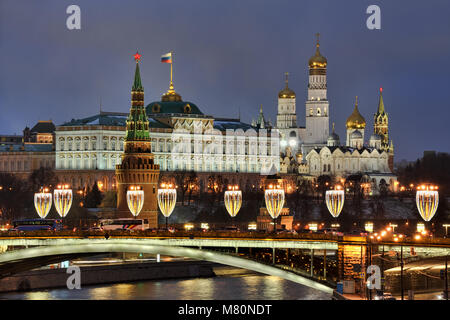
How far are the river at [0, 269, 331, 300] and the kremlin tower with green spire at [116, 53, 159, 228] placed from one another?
23.8 meters

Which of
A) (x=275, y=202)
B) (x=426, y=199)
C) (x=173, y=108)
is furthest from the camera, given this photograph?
(x=173, y=108)

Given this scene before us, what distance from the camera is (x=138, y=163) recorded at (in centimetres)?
12744

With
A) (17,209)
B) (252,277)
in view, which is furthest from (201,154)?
(252,277)

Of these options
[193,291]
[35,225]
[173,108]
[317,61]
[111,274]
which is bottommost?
[193,291]

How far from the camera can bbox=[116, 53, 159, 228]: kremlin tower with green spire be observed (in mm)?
126500

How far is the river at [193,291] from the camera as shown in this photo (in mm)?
89750


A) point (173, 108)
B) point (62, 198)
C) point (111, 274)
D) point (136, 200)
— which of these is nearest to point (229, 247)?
point (111, 274)

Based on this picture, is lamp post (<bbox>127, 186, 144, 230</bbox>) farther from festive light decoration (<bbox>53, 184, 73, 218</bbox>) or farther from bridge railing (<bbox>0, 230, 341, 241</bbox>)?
bridge railing (<bbox>0, 230, 341, 241</bbox>)

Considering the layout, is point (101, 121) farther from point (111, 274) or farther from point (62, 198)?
point (111, 274)

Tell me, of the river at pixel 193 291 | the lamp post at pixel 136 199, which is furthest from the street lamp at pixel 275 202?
the lamp post at pixel 136 199

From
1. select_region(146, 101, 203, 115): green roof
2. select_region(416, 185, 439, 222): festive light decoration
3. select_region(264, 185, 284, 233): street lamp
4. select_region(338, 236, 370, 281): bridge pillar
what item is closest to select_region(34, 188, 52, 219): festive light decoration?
select_region(264, 185, 284, 233): street lamp

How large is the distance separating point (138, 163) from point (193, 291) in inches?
1359

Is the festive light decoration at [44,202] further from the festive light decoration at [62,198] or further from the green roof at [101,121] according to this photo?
the green roof at [101,121]

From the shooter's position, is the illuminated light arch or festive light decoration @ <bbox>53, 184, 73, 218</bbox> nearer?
the illuminated light arch
